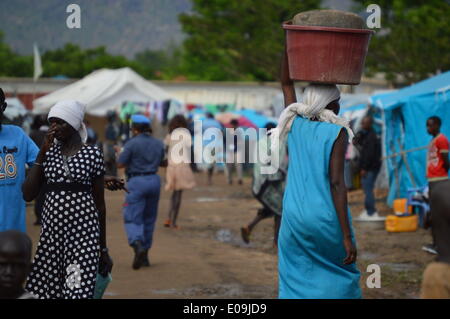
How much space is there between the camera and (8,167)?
19.3ft

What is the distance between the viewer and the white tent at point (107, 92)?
2781 cm

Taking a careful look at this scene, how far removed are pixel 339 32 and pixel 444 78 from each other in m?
11.8

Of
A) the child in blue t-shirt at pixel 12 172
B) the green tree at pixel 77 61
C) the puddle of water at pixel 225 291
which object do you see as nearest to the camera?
the child in blue t-shirt at pixel 12 172

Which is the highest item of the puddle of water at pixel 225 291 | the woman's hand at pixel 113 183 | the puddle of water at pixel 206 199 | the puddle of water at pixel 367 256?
the woman's hand at pixel 113 183

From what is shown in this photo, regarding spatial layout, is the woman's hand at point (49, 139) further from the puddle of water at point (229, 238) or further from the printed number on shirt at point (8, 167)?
the puddle of water at point (229, 238)

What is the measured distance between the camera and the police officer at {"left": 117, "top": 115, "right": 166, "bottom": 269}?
10.8m

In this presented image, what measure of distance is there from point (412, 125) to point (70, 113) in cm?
1212

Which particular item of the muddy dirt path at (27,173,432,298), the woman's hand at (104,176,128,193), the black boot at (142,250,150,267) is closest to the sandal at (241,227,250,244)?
the muddy dirt path at (27,173,432,298)

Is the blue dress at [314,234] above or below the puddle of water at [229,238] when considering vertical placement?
above

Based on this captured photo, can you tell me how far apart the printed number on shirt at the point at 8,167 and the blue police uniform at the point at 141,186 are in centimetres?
487

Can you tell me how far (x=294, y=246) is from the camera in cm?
522

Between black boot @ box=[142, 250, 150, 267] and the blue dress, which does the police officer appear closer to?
black boot @ box=[142, 250, 150, 267]

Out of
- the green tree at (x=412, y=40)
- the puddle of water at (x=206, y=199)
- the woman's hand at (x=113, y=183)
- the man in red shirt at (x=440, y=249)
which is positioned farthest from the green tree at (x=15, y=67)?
the man in red shirt at (x=440, y=249)
